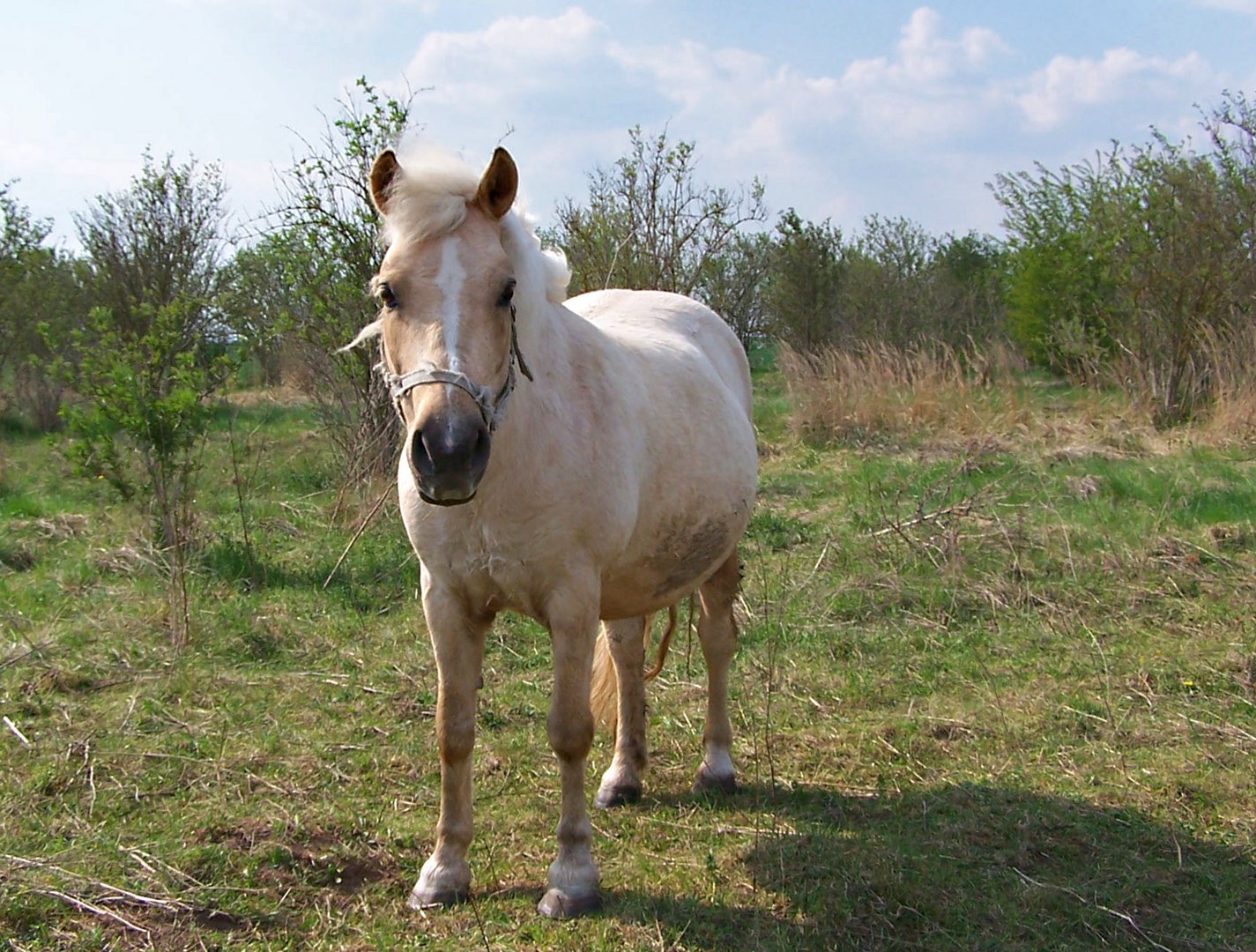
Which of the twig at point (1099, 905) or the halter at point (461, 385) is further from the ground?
the halter at point (461, 385)

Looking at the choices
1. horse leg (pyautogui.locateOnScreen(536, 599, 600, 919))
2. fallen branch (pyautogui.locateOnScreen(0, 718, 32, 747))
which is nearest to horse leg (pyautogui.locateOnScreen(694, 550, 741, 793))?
horse leg (pyautogui.locateOnScreen(536, 599, 600, 919))

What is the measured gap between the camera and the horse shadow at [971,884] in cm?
293

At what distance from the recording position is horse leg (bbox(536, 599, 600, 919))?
303 centimetres

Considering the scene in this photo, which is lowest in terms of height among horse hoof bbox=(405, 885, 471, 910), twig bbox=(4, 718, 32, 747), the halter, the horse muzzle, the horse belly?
horse hoof bbox=(405, 885, 471, 910)

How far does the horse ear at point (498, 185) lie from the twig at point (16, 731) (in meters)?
3.02

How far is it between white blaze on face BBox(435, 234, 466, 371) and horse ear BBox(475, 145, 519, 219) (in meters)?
0.20

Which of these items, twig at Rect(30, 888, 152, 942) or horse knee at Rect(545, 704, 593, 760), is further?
horse knee at Rect(545, 704, 593, 760)

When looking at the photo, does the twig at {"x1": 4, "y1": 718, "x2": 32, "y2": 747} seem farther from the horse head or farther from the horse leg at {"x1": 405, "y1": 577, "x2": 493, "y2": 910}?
the horse head

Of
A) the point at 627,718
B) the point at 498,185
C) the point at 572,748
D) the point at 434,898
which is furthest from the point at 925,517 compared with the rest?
the point at 498,185

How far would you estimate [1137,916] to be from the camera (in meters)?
3.05

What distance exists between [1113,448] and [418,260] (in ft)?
31.7

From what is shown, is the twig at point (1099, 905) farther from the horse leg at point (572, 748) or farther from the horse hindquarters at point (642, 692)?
the horse leg at point (572, 748)

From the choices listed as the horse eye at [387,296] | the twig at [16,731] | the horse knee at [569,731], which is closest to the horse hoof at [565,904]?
the horse knee at [569,731]

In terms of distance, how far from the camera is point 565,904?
3.04 m
